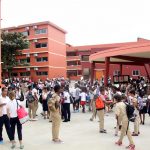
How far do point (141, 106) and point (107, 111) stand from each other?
4000 mm

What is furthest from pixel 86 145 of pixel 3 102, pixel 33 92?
pixel 33 92

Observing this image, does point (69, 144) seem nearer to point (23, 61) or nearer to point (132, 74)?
point (132, 74)

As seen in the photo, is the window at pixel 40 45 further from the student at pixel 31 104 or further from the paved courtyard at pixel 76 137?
the paved courtyard at pixel 76 137

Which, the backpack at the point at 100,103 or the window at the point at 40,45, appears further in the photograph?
the window at the point at 40,45

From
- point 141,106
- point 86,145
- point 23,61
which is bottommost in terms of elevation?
point 86,145

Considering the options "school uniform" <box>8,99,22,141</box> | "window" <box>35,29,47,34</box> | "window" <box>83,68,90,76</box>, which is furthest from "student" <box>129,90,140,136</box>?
"window" <box>35,29,47,34</box>

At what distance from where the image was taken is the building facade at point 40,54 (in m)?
47.9

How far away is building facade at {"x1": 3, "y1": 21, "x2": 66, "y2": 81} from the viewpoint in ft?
157

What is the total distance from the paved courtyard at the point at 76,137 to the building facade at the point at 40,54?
119 feet

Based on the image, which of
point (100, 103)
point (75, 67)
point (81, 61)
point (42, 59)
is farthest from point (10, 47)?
point (100, 103)

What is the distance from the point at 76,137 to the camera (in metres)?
9.41

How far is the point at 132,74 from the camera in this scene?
143ft

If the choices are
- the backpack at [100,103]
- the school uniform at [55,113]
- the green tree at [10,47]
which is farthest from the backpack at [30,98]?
the green tree at [10,47]

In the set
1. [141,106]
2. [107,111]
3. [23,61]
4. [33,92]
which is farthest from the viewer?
[23,61]
